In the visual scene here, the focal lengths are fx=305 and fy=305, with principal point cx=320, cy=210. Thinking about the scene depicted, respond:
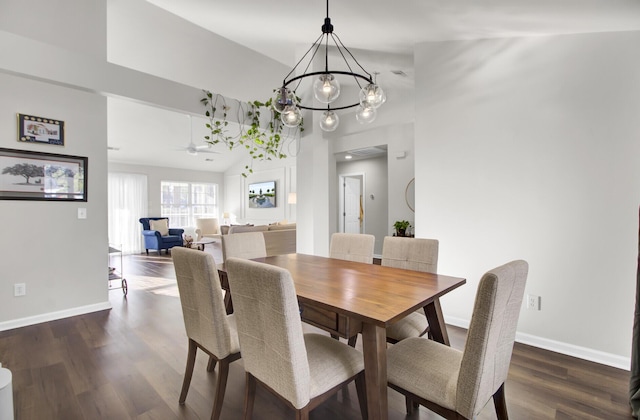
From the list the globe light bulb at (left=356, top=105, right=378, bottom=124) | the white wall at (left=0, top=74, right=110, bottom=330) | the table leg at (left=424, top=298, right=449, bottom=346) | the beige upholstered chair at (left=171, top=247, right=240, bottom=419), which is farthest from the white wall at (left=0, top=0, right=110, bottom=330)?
the table leg at (left=424, top=298, right=449, bottom=346)

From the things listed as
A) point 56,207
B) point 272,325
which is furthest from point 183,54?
point 272,325

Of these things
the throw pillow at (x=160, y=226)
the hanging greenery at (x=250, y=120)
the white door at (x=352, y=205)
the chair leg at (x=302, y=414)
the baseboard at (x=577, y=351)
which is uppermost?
the hanging greenery at (x=250, y=120)

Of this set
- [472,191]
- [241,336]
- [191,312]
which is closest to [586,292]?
[472,191]

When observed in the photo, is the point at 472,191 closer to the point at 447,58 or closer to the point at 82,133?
the point at 447,58

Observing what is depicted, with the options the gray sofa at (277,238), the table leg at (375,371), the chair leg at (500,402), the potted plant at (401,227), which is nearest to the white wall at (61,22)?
the gray sofa at (277,238)

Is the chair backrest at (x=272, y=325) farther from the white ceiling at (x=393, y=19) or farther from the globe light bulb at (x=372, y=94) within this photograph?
the white ceiling at (x=393, y=19)

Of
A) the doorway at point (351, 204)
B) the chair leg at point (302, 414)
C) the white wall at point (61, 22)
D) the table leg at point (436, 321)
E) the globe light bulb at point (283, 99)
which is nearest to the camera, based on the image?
the chair leg at point (302, 414)

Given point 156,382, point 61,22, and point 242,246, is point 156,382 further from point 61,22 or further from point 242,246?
point 61,22

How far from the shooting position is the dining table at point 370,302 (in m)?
1.25

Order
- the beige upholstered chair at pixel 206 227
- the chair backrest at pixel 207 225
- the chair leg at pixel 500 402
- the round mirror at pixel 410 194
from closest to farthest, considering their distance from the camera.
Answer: the chair leg at pixel 500 402 → the round mirror at pixel 410 194 → the beige upholstered chair at pixel 206 227 → the chair backrest at pixel 207 225

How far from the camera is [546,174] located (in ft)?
7.97

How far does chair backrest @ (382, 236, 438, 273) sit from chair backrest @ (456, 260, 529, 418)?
94 cm

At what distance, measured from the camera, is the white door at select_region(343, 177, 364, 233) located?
7473 mm

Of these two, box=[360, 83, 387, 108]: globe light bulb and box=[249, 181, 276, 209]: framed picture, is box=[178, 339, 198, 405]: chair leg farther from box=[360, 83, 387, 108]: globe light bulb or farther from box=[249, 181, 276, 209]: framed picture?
box=[249, 181, 276, 209]: framed picture
